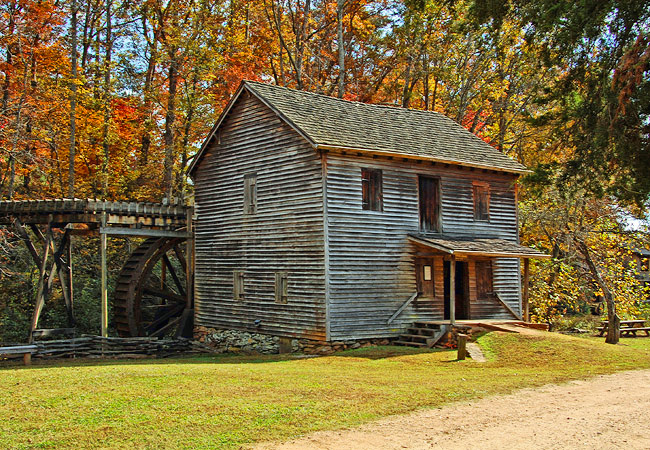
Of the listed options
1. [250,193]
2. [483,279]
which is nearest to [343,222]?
[250,193]

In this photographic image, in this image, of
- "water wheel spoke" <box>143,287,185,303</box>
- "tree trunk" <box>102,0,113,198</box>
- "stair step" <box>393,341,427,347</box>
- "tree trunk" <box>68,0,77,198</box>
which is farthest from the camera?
"tree trunk" <box>102,0,113,198</box>

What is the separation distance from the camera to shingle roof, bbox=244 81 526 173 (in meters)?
19.9

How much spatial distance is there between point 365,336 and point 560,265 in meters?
13.7

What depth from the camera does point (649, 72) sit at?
14.1 m

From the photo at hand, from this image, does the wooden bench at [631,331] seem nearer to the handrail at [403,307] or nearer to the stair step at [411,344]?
the handrail at [403,307]

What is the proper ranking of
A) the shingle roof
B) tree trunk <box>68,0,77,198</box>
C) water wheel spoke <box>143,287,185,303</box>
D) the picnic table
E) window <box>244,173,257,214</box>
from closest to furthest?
1. the shingle roof
2. window <box>244,173,257,214</box>
3. water wheel spoke <box>143,287,185,303</box>
4. the picnic table
5. tree trunk <box>68,0,77,198</box>

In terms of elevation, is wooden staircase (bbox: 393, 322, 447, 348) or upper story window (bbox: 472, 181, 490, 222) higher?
upper story window (bbox: 472, 181, 490, 222)

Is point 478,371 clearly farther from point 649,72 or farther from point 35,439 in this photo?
point 35,439

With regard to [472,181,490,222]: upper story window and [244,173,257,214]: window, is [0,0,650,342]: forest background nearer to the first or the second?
[472,181,490,222]: upper story window

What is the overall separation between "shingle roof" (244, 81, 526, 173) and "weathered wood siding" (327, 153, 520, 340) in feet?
1.79

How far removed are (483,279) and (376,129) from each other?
6.66 m

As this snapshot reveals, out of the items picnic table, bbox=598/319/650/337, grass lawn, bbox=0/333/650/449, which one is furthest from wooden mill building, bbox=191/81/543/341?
picnic table, bbox=598/319/650/337

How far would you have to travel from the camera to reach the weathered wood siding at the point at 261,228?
63.3 feet

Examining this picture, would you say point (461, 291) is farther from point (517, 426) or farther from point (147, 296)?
point (147, 296)
